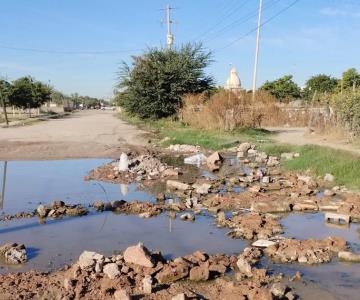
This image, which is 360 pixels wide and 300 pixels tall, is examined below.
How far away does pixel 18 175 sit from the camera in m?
13.0

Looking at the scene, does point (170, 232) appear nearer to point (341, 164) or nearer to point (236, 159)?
→ point (341, 164)

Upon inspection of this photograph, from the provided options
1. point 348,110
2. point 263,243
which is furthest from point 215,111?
point 263,243

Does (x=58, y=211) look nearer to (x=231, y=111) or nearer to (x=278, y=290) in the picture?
(x=278, y=290)

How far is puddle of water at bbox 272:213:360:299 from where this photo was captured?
17.0 feet

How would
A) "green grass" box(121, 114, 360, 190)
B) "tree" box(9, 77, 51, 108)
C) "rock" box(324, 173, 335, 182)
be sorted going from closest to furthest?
"rock" box(324, 173, 335, 182) → "green grass" box(121, 114, 360, 190) → "tree" box(9, 77, 51, 108)

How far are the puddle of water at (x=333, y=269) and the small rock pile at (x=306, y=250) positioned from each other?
0.12 m

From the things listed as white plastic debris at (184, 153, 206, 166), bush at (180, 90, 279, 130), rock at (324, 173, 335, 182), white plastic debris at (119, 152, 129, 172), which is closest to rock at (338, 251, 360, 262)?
rock at (324, 173, 335, 182)

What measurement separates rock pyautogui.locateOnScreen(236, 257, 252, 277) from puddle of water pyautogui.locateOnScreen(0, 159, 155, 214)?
460cm

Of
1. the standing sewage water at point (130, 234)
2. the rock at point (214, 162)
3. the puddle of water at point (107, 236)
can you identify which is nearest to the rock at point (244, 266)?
the standing sewage water at point (130, 234)

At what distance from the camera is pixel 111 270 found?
16.5 feet

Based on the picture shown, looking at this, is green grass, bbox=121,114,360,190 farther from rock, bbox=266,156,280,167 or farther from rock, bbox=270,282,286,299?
rock, bbox=270,282,286,299

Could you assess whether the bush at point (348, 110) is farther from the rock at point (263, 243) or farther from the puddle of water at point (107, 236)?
the rock at point (263, 243)

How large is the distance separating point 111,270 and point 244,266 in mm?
1563

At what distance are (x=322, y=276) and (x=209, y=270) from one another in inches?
55.1
